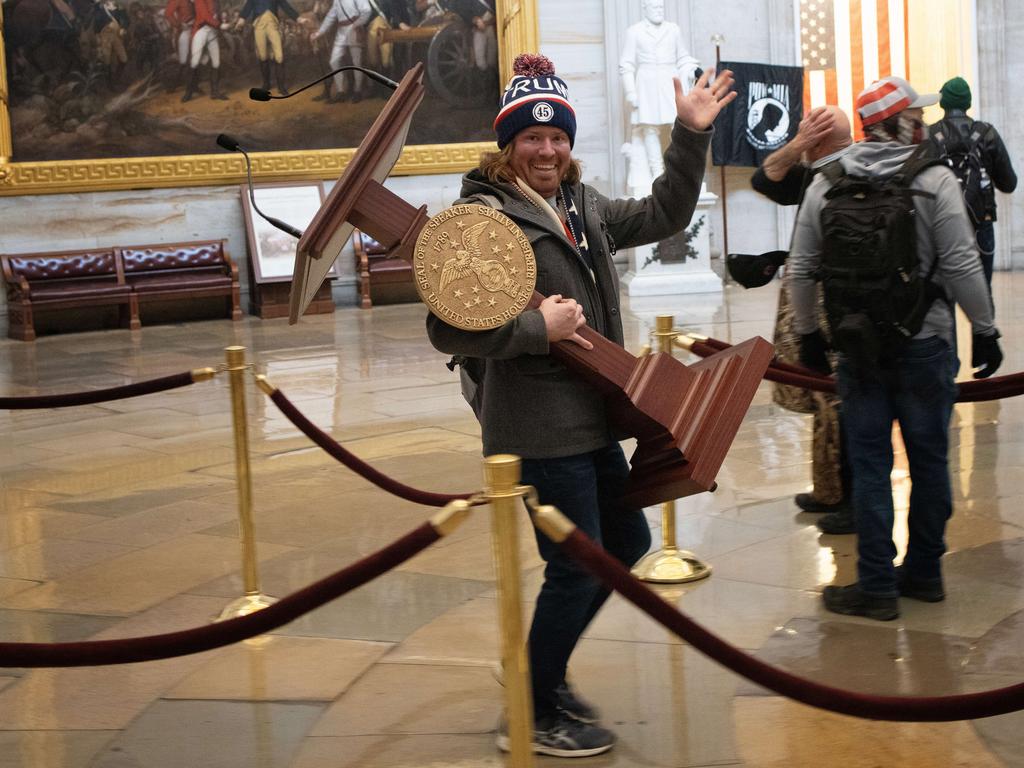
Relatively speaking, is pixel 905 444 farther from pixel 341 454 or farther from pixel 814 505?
pixel 341 454

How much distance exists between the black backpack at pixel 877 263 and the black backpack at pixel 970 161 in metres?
4.08

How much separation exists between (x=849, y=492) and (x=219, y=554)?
8.82ft

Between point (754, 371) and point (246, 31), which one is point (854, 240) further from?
point (246, 31)

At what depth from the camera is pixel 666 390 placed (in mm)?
3229

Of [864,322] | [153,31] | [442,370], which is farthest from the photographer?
[153,31]

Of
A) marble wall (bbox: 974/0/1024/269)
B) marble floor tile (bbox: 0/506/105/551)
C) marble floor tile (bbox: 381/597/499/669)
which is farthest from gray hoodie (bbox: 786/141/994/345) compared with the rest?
marble wall (bbox: 974/0/1024/269)

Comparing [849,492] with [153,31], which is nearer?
[849,492]

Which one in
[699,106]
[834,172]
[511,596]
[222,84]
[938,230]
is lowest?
[511,596]

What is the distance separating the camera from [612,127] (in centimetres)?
1594

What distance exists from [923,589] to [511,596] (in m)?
2.28

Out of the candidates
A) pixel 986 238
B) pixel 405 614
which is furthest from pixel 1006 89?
pixel 405 614

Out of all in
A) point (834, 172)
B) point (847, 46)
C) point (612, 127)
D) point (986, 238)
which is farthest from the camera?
point (847, 46)

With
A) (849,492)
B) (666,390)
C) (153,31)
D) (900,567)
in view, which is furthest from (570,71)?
(666,390)

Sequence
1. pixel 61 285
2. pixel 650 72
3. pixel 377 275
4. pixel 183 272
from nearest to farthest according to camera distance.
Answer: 1. pixel 61 285
2. pixel 650 72
3. pixel 183 272
4. pixel 377 275
